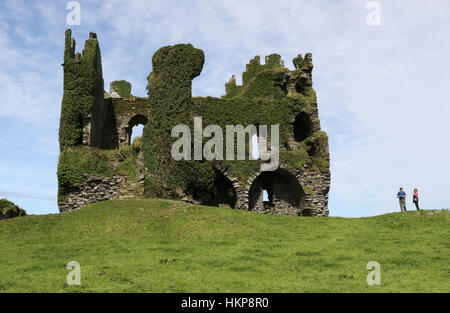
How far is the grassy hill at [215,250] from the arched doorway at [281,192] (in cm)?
1007

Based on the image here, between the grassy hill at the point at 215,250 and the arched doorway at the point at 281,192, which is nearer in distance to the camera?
the grassy hill at the point at 215,250

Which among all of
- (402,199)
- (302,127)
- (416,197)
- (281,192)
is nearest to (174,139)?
(281,192)

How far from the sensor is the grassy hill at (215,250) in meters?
13.6

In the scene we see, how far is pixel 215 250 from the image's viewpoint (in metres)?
18.8

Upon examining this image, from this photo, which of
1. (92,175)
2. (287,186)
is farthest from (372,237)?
(92,175)

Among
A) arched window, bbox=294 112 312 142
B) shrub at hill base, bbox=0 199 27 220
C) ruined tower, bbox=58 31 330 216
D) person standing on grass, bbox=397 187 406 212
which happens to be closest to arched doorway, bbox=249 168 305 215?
ruined tower, bbox=58 31 330 216

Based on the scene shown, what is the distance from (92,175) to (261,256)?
20.4m

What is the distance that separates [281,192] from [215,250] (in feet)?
66.9

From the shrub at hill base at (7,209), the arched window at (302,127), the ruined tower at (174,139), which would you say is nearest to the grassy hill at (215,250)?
the shrub at hill base at (7,209)

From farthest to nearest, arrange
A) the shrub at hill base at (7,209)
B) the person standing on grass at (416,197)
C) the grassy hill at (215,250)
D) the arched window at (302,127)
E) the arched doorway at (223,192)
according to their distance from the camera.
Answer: the arched window at (302,127) < the arched doorway at (223,192) < the shrub at hill base at (7,209) < the person standing on grass at (416,197) < the grassy hill at (215,250)

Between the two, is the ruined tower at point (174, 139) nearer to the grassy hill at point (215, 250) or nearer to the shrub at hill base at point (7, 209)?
the shrub at hill base at point (7, 209)

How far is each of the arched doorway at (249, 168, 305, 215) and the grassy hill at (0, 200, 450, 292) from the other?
33.0 feet

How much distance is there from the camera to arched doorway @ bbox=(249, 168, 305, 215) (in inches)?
1478

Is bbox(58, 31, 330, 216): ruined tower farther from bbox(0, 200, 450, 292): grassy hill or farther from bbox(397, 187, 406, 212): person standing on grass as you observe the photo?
bbox(397, 187, 406, 212): person standing on grass
